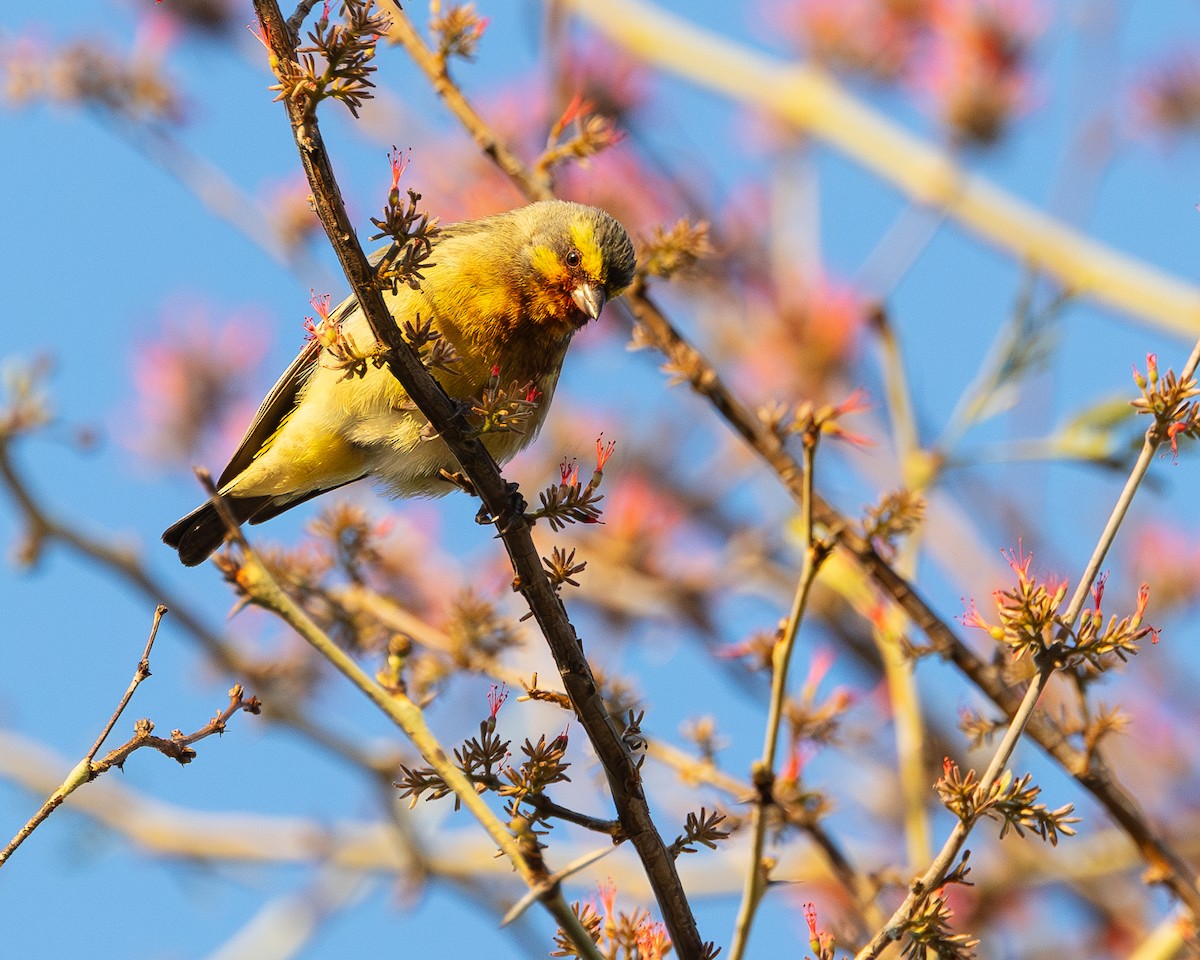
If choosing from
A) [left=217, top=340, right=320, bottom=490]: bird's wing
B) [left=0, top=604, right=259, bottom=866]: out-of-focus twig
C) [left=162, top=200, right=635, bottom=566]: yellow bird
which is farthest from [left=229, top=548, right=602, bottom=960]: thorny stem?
[left=217, top=340, right=320, bottom=490]: bird's wing

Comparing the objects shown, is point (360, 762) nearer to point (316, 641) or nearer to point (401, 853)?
point (401, 853)

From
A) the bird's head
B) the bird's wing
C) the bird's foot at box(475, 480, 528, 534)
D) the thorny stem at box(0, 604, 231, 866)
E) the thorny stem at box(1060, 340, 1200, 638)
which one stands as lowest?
the thorny stem at box(0, 604, 231, 866)

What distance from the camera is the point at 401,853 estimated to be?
203 inches

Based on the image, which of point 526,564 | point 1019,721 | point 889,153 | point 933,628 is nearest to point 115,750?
point 526,564

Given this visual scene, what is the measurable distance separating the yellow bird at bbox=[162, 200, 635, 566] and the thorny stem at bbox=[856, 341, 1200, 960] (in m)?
2.19

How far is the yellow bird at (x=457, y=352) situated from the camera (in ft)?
14.2

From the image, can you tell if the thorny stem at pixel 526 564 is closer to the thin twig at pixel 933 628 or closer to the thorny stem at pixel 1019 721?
the thorny stem at pixel 1019 721

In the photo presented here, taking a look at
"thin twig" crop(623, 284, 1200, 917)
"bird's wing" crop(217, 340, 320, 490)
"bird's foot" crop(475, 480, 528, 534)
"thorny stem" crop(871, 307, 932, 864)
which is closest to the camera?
"bird's foot" crop(475, 480, 528, 534)

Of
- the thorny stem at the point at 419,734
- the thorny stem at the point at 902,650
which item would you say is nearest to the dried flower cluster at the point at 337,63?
the thorny stem at the point at 419,734

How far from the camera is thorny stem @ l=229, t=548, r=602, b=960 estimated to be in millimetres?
2264

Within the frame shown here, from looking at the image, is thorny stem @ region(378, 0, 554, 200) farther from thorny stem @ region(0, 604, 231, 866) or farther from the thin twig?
thorny stem @ region(0, 604, 231, 866)

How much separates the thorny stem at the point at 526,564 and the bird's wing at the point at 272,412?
2.04 meters

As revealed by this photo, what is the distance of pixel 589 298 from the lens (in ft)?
14.7

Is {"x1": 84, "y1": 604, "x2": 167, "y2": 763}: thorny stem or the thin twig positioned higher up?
the thin twig
